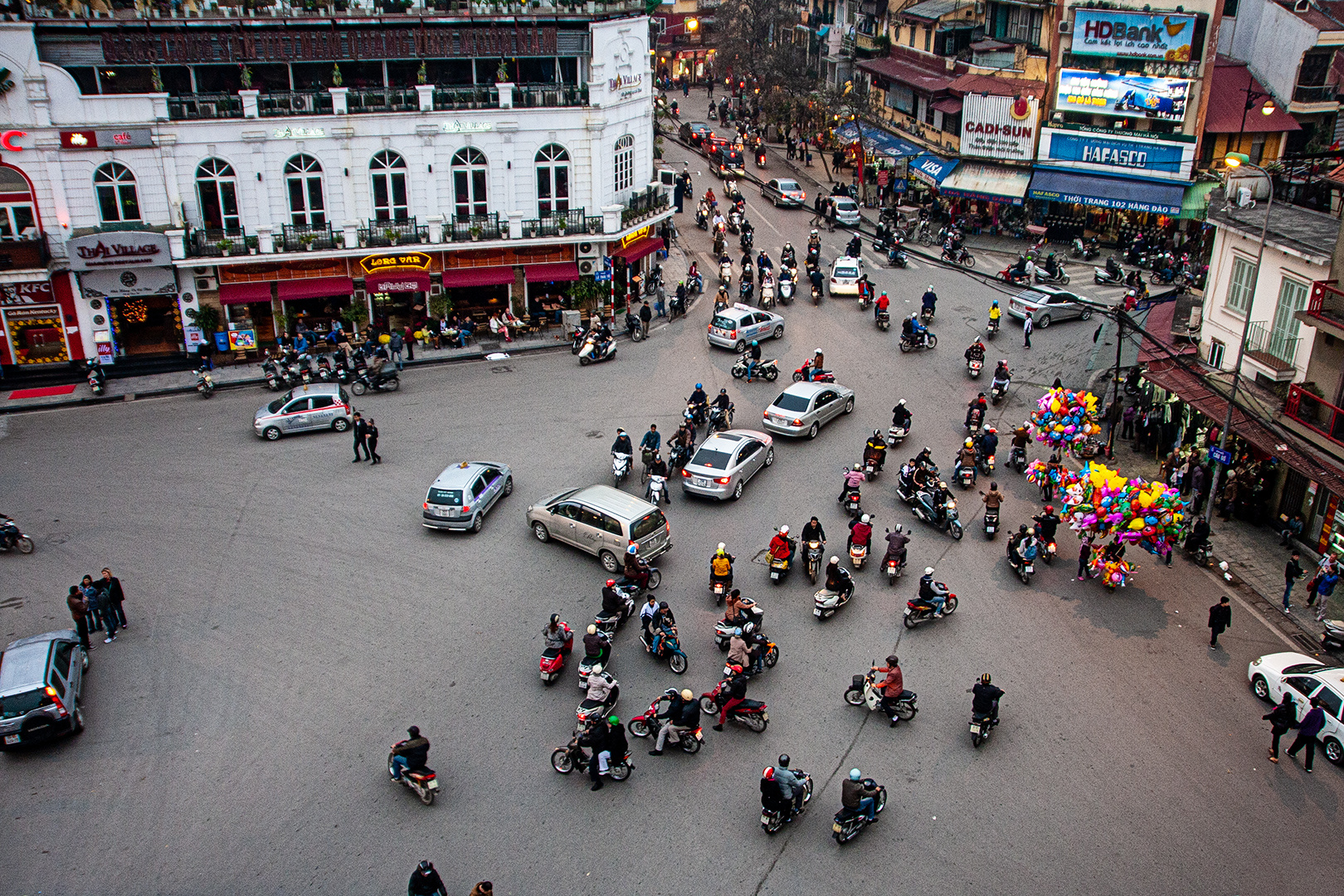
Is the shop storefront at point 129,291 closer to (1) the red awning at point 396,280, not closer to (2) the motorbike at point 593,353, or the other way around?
(1) the red awning at point 396,280

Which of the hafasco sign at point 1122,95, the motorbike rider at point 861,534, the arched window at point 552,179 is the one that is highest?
the hafasco sign at point 1122,95

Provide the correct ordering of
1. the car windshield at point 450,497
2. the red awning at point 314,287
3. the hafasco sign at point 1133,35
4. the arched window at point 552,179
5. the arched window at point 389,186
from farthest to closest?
the hafasco sign at point 1133,35, the arched window at point 552,179, the arched window at point 389,186, the red awning at point 314,287, the car windshield at point 450,497

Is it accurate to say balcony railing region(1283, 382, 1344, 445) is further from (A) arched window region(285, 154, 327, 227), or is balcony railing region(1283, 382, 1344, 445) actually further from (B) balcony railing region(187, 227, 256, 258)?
(B) balcony railing region(187, 227, 256, 258)

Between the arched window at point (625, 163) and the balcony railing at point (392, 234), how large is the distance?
7.89 meters

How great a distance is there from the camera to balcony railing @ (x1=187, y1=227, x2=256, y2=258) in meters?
35.8

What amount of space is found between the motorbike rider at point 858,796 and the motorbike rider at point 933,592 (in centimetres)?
627

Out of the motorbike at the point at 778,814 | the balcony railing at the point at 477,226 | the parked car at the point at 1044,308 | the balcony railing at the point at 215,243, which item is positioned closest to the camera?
the motorbike at the point at 778,814

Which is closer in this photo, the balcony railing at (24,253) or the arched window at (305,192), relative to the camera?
the balcony railing at (24,253)

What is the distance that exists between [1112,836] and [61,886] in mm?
15808

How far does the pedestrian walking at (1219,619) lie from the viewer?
21.4 meters

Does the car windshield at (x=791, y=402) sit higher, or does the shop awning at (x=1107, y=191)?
the shop awning at (x=1107, y=191)

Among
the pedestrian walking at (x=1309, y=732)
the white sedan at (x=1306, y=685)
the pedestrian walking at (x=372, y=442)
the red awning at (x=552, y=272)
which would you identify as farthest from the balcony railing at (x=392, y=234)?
the pedestrian walking at (x=1309, y=732)

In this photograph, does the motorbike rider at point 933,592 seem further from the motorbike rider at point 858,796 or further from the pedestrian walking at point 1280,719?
the motorbike rider at point 858,796

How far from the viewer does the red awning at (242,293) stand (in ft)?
120
